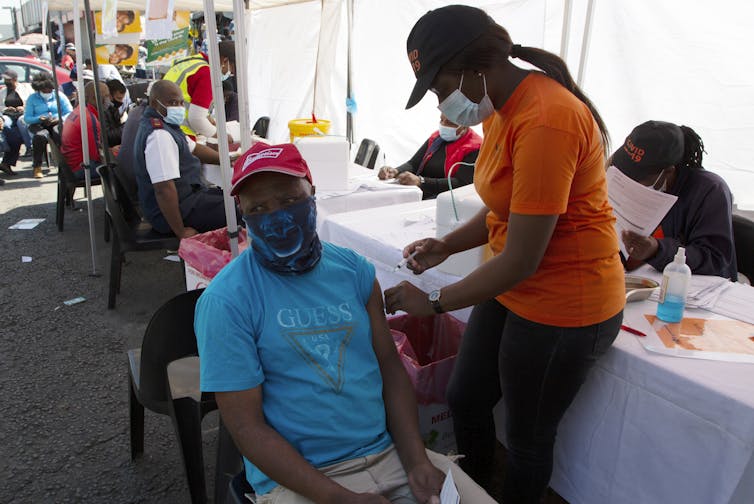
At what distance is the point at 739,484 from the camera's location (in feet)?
4.02

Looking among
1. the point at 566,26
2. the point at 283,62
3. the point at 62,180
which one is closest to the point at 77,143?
the point at 62,180

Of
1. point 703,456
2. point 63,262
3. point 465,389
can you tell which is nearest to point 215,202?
point 63,262

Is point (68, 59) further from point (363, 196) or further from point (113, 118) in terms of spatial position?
point (363, 196)

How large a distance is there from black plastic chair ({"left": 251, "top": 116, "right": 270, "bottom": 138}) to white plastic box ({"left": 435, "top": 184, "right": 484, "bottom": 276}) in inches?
243

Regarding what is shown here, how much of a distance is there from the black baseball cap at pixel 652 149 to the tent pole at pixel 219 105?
1595 mm

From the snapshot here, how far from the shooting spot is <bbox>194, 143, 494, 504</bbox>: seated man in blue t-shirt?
120 centimetres

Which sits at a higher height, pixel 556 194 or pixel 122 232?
pixel 556 194

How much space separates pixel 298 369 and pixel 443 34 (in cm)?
82

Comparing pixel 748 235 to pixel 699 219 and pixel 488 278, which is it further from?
pixel 488 278

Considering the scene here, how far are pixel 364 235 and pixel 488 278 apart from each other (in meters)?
1.15

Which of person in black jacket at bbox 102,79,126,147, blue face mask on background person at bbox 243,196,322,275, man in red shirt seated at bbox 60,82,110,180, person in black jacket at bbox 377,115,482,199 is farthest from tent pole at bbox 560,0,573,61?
person in black jacket at bbox 102,79,126,147

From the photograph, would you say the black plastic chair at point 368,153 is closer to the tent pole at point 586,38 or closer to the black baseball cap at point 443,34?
the tent pole at point 586,38

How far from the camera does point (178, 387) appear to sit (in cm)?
188

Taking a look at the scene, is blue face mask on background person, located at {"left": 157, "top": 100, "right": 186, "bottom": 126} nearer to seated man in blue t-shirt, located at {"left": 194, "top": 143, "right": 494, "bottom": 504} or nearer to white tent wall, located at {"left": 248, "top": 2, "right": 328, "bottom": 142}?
seated man in blue t-shirt, located at {"left": 194, "top": 143, "right": 494, "bottom": 504}
